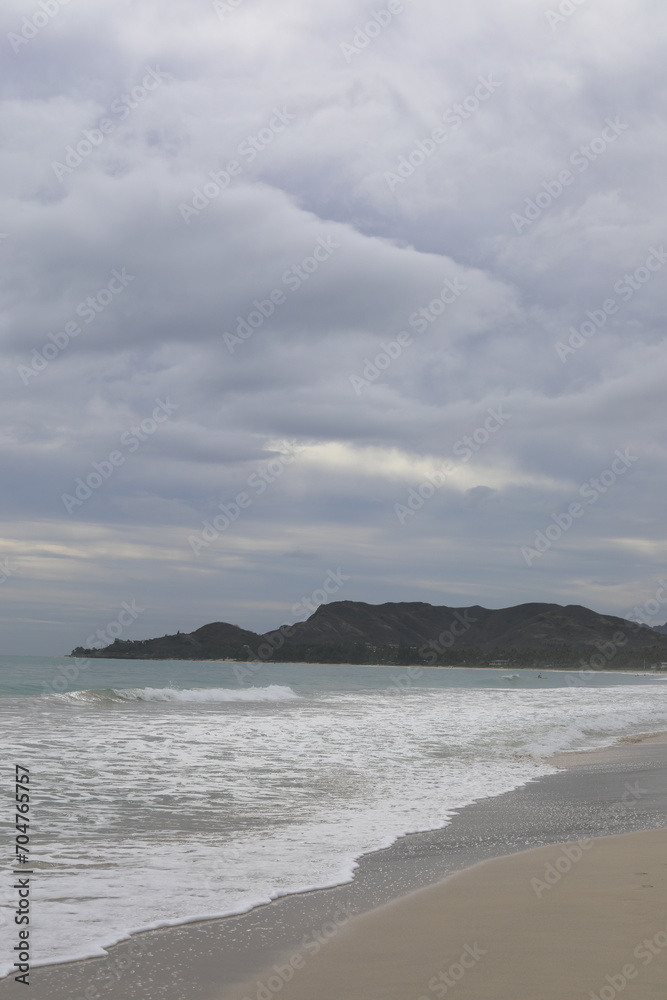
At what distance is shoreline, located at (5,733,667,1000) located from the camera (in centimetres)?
435

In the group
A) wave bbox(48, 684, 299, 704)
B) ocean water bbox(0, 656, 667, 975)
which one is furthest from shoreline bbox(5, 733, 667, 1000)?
wave bbox(48, 684, 299, 704)

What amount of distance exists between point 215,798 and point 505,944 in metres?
6.10

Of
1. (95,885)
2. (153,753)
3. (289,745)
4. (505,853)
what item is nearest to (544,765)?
(289,745)

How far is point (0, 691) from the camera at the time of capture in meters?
34.8

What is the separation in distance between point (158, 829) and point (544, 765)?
854cm

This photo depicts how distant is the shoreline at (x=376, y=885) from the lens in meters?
4.35

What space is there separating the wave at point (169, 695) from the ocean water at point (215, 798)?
7586mm
